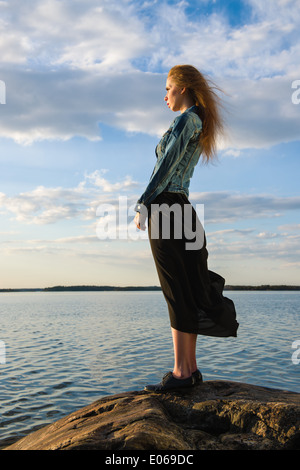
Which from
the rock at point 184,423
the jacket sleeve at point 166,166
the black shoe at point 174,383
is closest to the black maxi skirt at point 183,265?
the jacket sleeve at point 166,166

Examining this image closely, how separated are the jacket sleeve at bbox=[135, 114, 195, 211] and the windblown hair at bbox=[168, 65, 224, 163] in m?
0.39

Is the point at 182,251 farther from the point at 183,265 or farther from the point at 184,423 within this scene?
the point at 184,423

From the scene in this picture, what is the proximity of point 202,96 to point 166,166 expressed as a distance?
38.4 inches

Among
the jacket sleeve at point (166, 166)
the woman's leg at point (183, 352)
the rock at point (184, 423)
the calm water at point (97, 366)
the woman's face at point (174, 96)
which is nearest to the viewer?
the rock at point (184, 423)

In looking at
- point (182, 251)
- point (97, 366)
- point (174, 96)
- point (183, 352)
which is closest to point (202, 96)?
point (174, 96)

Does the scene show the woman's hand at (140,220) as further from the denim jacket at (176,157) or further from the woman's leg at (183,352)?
the woman's leg at (183,352)

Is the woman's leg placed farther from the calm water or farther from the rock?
the calm water

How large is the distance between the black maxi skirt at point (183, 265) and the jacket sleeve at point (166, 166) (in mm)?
103

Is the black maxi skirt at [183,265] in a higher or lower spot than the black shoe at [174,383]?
higher

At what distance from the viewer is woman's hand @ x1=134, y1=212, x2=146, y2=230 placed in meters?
4.06

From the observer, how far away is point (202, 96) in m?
4.46

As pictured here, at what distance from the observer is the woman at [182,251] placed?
4090 mm

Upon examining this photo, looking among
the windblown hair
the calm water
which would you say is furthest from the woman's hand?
the calm water

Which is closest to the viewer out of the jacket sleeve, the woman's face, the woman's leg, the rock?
the rock
